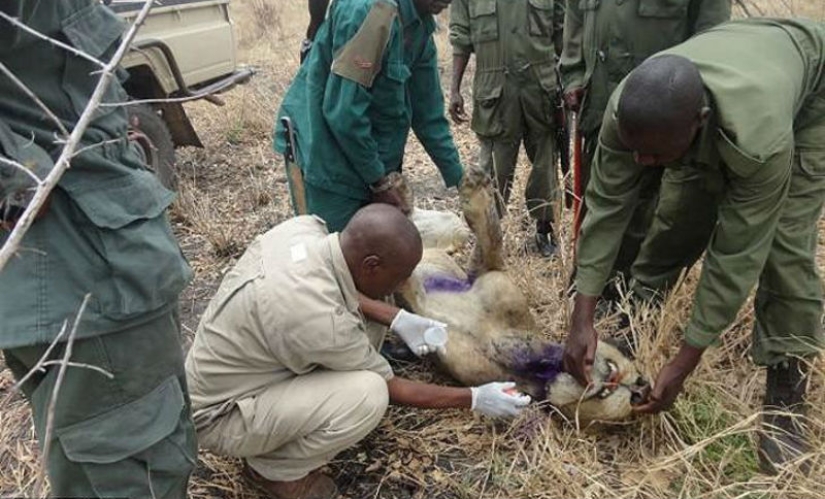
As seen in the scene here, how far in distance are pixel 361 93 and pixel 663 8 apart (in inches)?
57.3

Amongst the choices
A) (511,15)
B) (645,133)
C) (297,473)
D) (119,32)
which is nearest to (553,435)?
(297,473)

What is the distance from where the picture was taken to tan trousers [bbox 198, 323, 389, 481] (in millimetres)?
2260

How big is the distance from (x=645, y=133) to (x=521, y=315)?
1.10 m

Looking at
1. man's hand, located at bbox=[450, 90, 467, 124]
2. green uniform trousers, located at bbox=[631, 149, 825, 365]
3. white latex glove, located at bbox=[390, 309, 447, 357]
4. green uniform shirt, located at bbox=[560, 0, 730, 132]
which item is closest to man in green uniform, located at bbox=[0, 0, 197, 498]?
white latex glove, located at bbox=[390, 309, 447, 357]

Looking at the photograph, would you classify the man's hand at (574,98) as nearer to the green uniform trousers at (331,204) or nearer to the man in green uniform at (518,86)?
the man in green uniform at (518,86)

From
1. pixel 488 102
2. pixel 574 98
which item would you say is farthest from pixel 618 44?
pixel 488 102

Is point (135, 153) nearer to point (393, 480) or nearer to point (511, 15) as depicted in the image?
point (393, 480)

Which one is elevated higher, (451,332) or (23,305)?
(23,305)

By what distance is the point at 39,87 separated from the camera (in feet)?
5.34

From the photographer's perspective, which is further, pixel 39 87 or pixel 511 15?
pixel 511 15

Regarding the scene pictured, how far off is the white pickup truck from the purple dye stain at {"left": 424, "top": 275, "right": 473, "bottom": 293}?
2.03 meters

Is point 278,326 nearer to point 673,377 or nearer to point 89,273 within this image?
point 89,273

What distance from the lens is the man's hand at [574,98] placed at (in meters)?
3.61

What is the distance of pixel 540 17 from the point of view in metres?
4.14
